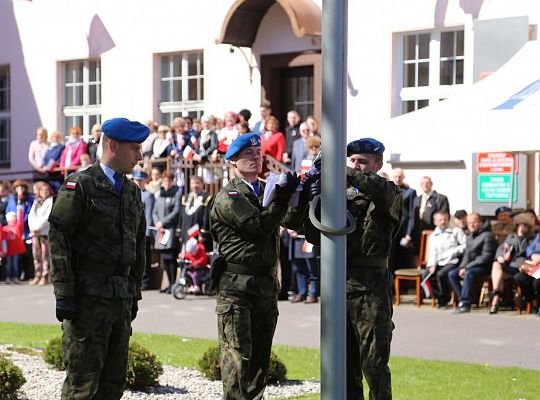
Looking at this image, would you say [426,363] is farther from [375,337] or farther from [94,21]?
[94,21]

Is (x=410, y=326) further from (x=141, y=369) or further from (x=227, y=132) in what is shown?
(x=227, y=132)

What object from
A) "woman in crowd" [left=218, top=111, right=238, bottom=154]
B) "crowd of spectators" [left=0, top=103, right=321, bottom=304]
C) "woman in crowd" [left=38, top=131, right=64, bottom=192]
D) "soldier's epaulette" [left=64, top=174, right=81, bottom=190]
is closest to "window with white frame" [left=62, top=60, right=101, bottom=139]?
"crowd of spectators" [left=0, top=103, right=321, bottom=304]

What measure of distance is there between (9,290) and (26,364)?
1115 cm

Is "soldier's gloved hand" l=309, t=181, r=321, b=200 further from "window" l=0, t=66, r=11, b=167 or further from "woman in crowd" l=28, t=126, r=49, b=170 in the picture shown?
"window" l=0, t=66, r=11, b=167

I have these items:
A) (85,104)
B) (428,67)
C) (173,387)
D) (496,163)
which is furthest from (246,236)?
(85,104)

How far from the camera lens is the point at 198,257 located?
814 inches

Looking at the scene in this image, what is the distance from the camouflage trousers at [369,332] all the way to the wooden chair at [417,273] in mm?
10092

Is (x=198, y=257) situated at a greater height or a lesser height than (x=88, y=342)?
lesser

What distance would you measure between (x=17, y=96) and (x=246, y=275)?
21.5 m

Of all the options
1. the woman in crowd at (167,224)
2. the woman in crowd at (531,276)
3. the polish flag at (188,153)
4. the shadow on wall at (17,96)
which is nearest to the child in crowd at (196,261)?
the woman in crowd at (167,224)

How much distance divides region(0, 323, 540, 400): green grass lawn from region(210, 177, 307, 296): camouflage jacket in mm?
2192

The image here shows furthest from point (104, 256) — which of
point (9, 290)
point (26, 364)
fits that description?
point (9, 290)

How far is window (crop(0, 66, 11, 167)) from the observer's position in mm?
29656

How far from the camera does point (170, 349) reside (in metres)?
13.6
